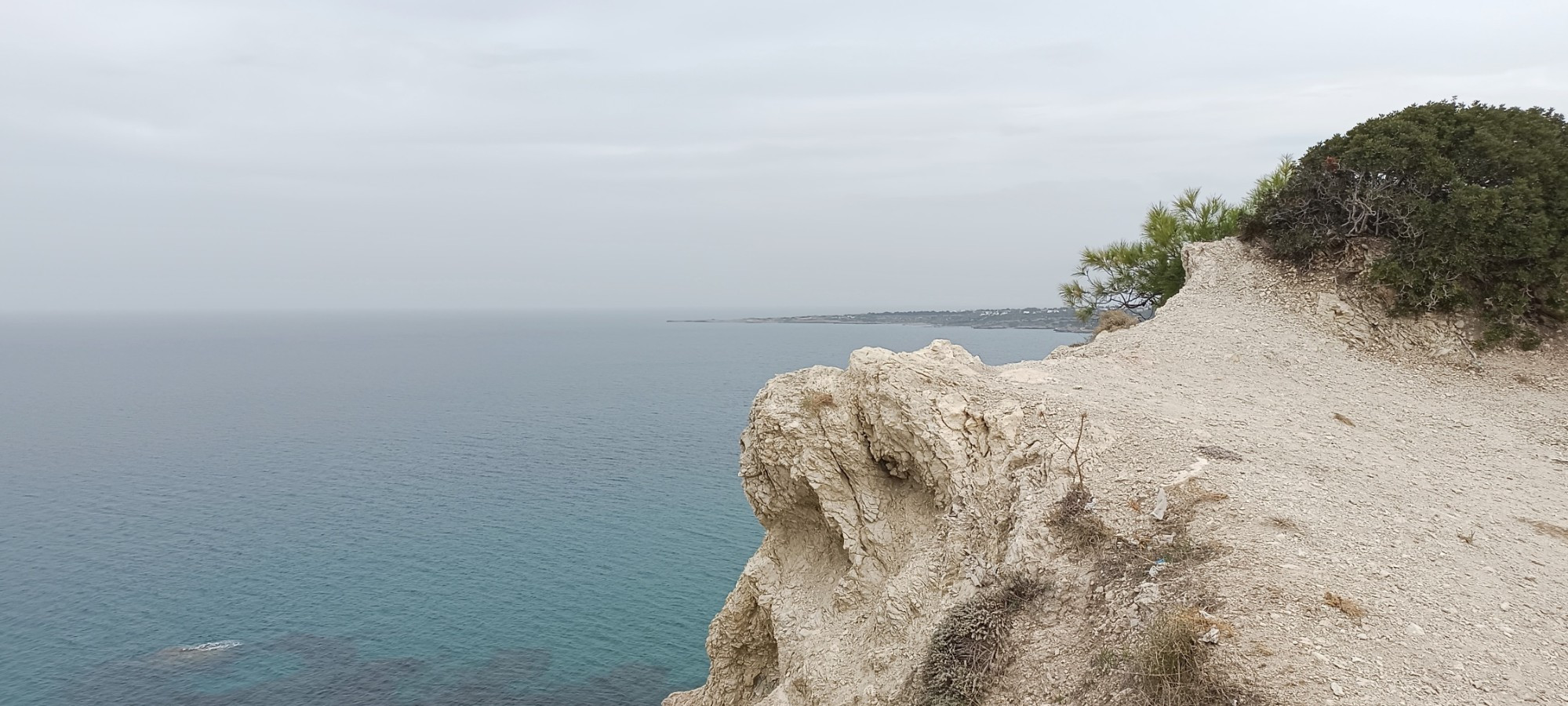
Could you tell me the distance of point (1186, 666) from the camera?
802cm

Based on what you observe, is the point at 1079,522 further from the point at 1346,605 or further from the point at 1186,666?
the point at 1346,605

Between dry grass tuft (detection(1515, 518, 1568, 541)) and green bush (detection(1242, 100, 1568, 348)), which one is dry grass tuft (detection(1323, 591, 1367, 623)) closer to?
dry grass tuft (detection(1515, 518, 1568, 541))

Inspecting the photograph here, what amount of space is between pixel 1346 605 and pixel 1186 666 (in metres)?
1.82

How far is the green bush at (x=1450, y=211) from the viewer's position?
60.9 feet

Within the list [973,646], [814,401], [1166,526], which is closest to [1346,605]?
[1166,526]

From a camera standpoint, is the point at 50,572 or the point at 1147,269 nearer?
the point at 1147,269

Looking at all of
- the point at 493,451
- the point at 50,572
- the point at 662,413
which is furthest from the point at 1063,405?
the point at 662,413

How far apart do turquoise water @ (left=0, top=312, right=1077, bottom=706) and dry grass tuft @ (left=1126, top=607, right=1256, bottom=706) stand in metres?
20.3

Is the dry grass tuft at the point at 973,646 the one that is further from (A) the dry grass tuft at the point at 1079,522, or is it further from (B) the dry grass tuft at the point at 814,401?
(B) the dry grass tuft at the point at 814,401

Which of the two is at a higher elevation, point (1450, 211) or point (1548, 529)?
point (1450, 211)

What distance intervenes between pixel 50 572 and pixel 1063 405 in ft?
137

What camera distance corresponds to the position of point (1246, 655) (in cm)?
796

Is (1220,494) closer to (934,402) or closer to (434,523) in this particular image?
(934,402)

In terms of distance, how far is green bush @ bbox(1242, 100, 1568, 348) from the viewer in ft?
60.9
